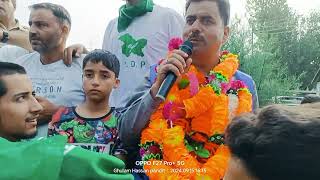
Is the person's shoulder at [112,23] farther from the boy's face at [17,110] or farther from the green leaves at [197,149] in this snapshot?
the green leaves at [197,149]

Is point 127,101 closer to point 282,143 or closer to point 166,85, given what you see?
point 166,85

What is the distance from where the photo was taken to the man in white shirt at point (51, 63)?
122 inches

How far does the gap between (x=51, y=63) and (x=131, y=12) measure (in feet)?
2.35

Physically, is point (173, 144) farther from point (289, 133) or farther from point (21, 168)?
point (289, 133)

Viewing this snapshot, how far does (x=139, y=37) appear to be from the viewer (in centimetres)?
306

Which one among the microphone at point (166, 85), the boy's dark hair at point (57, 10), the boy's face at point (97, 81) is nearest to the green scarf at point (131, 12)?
the boy's face at point (97, 81)

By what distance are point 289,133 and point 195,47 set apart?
1.52 meters

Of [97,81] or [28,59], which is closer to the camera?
[97,81]

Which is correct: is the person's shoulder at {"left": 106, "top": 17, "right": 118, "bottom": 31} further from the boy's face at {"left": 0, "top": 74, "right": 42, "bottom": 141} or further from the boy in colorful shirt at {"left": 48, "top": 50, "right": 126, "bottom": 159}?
the boy's face at {"left": 0, "top": 74, "right": 42, "bottom": 141}

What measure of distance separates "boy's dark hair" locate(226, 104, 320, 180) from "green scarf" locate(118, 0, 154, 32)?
2.16 m

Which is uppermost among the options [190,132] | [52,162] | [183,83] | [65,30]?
[65,30]

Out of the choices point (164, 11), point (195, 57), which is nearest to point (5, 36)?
point (164, 11)

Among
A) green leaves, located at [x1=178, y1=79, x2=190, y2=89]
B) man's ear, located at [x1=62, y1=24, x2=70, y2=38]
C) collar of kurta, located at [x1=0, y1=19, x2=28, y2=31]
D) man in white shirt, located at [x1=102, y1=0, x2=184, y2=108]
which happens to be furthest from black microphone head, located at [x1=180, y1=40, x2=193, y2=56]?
collar of kurta, located at [x1=0, y1=19, x2=28, y2=31]

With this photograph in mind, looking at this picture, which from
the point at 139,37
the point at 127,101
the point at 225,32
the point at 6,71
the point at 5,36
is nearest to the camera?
the point at 6,71
